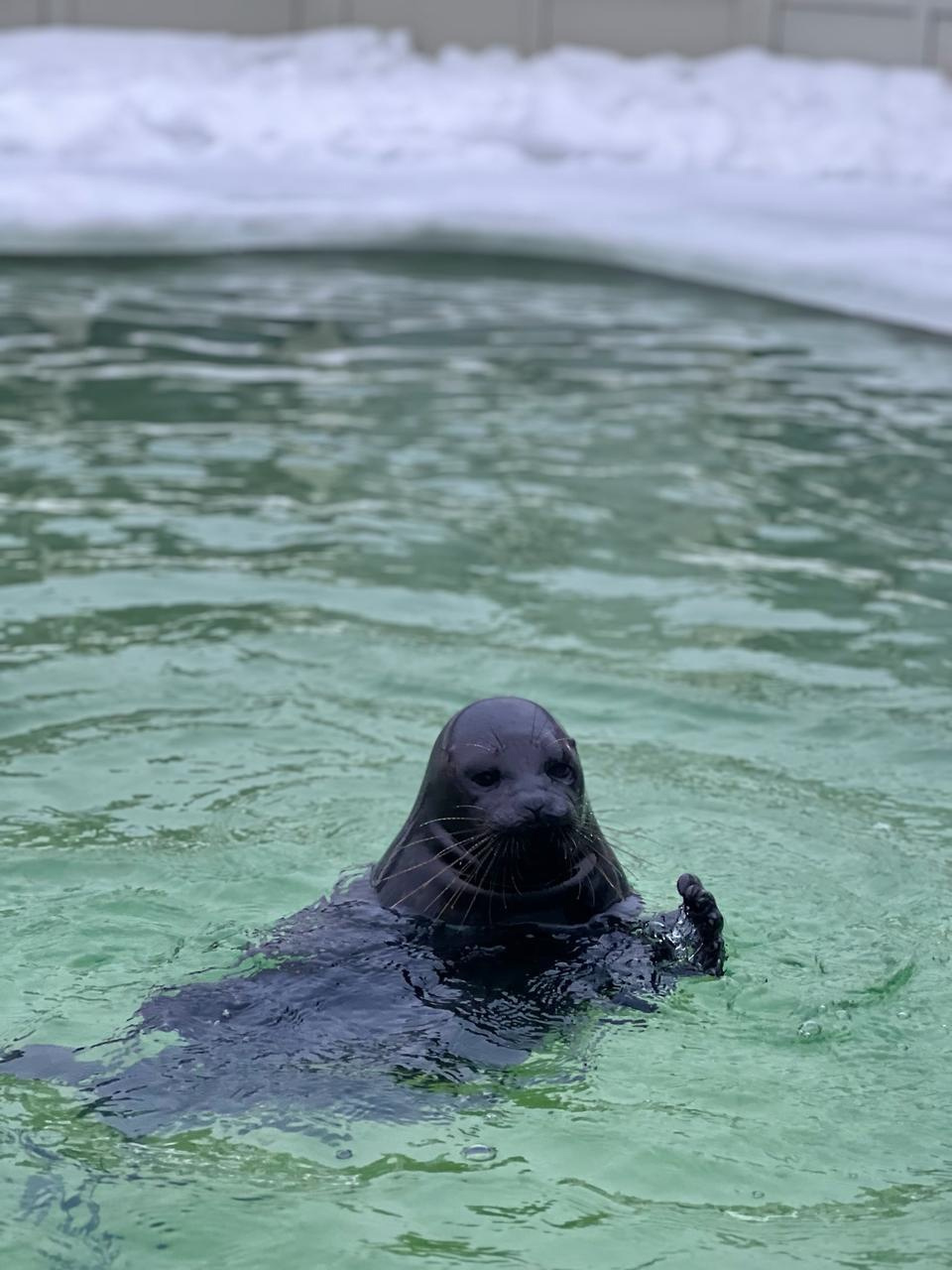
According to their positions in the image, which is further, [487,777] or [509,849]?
[487,777]

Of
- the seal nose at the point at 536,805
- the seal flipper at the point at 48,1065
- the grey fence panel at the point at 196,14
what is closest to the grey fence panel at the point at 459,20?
the grey fence panel at the point at 196,14

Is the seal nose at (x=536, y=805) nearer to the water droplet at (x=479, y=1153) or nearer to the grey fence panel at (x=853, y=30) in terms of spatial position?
the water droplet at (x=479, y=1153)

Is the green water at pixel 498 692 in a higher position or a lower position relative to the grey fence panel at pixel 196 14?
lower

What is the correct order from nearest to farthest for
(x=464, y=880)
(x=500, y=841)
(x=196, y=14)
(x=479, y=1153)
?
(x=479, y=1153)
(x=500, y=841)
(x=464, y=880)
(x=196, y=14)

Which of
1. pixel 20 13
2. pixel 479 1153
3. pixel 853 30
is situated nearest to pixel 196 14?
pixel 20 13

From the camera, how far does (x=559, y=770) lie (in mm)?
4387

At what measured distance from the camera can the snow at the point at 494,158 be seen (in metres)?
15.0

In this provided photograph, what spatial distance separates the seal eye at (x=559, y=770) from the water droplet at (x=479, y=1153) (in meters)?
0.83

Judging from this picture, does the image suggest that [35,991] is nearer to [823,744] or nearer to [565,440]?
[823,744]

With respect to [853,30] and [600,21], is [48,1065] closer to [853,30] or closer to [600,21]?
[853,30]

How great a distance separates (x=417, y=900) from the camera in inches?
175

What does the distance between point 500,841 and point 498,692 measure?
2.69 meters

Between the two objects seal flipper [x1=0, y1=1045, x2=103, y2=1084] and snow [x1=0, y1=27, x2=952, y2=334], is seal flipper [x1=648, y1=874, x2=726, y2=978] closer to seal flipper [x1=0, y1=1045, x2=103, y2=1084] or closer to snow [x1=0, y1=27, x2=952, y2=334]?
seal flipper [x1=0, y1=1045, x2=103, y2=1084]

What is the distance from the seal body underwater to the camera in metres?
4.05
